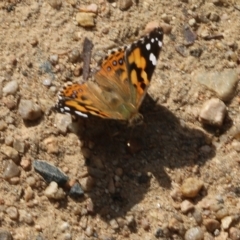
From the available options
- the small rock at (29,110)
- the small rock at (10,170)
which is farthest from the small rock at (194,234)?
the small rock at (29,110)

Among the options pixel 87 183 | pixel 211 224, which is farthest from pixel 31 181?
pixel 211 224

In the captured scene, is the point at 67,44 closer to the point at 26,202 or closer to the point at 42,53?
the point at 42,53

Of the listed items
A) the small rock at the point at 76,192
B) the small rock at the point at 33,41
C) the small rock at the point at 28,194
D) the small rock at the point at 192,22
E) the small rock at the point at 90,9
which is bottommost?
the small rock at the point at 28,194

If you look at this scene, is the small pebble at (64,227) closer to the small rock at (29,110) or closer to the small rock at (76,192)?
the small rock at (76,192)

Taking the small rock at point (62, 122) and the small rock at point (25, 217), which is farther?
the small rock at point (62, 122)

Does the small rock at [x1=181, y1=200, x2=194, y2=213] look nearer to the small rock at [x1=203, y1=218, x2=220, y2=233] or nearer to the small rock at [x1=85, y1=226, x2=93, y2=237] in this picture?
the small rock at [x1=203, y1=218, x2=220, y2=233]

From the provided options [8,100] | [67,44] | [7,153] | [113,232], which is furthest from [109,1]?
[113,232]

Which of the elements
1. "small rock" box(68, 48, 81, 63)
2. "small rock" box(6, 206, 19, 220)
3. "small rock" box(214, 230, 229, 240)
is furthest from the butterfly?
"small rock" box(214, 230, 229, 240)
